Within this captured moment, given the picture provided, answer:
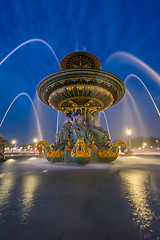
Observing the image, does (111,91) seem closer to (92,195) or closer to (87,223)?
(92,195)

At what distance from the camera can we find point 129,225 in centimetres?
139

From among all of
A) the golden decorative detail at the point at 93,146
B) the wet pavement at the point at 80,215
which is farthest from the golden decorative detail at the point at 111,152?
the wet pavement at the point at 80,215

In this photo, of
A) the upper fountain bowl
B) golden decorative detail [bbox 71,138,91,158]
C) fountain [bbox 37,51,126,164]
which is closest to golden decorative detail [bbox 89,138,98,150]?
fountain [bbox 37,51,126,164]

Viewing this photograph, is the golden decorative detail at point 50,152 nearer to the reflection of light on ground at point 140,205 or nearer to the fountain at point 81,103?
the fountain at point 81,103

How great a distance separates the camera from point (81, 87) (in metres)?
8.38

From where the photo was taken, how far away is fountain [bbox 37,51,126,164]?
25.3ft

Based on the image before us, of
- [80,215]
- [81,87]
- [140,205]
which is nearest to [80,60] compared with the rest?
[81,87]

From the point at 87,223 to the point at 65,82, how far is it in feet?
25.7

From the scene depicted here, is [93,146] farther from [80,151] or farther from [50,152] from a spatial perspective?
[50,152]

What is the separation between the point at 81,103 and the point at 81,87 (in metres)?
1.72

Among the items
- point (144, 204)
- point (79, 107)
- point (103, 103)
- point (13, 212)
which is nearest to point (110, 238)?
point (144, 204)

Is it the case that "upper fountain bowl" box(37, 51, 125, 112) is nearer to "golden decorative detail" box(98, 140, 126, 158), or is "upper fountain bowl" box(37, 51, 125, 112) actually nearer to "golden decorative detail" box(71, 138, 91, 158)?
"golden decorative detail" box(98, 140, 126, 158)

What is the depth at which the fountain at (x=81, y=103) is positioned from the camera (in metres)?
7.73

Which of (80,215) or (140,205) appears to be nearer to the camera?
(80,215)
